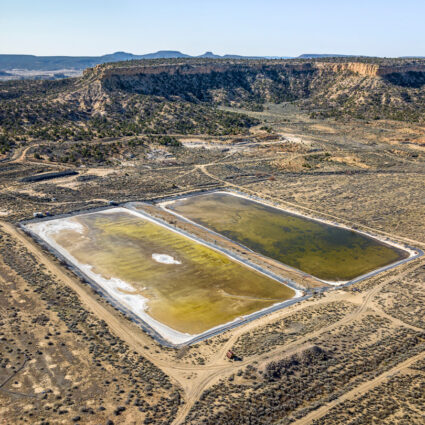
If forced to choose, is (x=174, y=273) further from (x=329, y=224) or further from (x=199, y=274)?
(x=329, y=224)

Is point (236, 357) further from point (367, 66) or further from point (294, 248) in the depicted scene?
point (367, 66)

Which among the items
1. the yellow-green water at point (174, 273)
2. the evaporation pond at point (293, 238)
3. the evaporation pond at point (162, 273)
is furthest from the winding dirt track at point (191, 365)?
the evaporation pond at point (293, 238)

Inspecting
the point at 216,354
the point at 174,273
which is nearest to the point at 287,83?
the point at 174,273

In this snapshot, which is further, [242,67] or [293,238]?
[242,67]

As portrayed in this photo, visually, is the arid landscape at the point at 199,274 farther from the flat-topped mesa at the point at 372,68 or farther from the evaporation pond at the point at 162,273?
the flat-topped mesa at the point at 372,68

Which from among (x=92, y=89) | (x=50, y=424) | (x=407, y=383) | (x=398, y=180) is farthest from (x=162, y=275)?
(x=92, y=89)

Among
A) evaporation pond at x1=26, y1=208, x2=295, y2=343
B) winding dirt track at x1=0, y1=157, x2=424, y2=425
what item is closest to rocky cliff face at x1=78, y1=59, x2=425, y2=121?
evaporation pond at x1=26, y1=208, x2=295, y2=343

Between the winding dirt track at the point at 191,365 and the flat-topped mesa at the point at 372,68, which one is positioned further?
the flat-topped mesa at the point at 372,68
